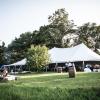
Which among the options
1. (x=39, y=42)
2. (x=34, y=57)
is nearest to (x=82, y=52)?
(x=34, y=57)

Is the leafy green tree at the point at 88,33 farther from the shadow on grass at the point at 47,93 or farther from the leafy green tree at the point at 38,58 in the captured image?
the shadow on grass at the point at 47,93

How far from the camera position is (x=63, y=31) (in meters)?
86.4

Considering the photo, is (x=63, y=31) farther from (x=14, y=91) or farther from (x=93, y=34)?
(x=14, y=91)

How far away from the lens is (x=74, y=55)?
5294 cm

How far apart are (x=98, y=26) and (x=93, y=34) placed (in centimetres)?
253

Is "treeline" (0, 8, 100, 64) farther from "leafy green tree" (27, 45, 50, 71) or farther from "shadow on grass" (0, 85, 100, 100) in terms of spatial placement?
"shadow on grass" (0, 85, 100, 100)

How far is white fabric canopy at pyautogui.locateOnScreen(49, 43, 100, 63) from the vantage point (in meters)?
50.9

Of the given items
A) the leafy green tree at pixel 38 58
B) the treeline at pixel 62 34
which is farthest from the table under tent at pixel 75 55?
the treeline at pixel 62 34

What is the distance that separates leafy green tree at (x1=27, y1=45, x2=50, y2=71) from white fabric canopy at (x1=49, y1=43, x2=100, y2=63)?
1.64 metres

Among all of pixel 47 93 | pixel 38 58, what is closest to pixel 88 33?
pixel 38 58

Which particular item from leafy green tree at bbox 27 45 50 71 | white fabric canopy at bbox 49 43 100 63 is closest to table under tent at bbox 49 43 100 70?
white fabric canopy at bbox 49 43 100 63

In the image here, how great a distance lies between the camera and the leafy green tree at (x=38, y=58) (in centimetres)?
5438

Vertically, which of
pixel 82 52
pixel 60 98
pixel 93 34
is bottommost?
pixel 60 98

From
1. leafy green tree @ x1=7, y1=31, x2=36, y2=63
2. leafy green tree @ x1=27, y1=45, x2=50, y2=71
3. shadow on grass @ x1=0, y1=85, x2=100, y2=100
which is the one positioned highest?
leafy green tree @ x1=7, y1=31, x2=36, y2=63
